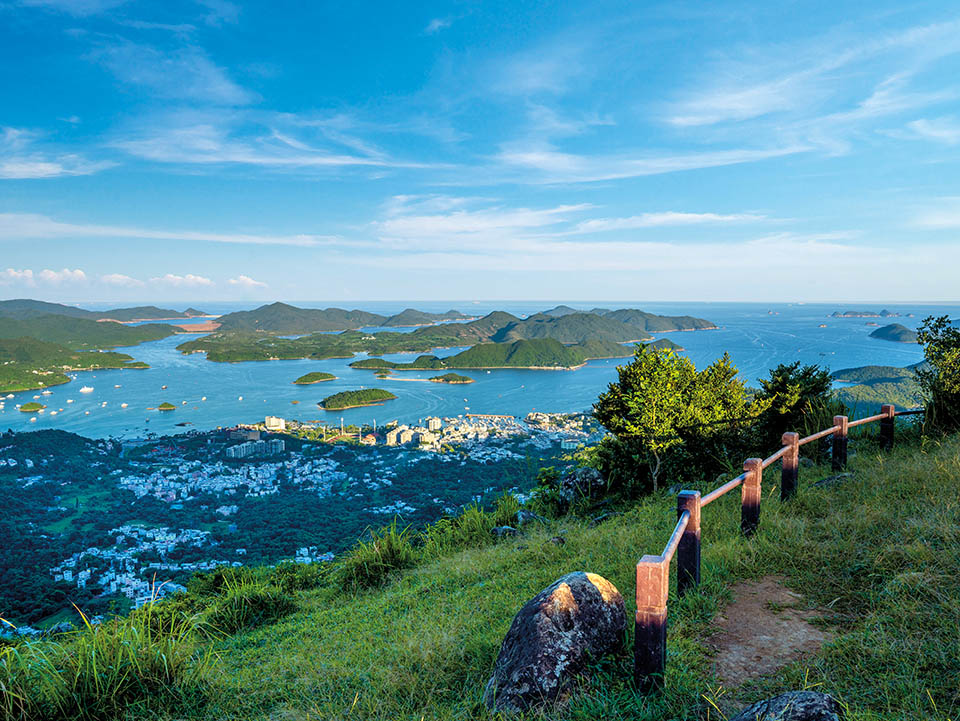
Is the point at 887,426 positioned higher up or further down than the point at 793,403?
further down

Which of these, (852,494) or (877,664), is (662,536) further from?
(877,664)

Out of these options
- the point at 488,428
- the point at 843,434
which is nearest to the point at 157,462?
the point at 488,428

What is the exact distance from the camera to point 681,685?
2371 millimetres

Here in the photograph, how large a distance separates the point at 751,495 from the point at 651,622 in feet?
8.93

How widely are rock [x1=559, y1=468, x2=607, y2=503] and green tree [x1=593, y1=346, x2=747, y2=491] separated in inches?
9.1

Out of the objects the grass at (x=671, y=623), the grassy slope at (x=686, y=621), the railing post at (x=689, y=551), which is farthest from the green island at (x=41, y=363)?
the railing post at (x=689, y=551)

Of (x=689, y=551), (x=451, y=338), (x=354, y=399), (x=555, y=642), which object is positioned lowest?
(x=354, y=399)

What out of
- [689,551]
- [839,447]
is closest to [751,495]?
[689,551]

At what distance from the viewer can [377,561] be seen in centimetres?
676

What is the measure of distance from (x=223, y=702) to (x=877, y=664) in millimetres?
3755

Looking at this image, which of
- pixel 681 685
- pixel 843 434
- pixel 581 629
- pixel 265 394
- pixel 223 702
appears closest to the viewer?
pixel 681 685

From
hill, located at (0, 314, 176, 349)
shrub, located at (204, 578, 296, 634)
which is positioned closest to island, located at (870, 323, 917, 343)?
shrub, located at (204, 578, 296, 634)

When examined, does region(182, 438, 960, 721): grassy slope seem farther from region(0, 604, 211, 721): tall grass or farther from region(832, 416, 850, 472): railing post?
region(832, 416, 850, 472): railing post

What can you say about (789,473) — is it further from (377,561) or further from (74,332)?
(74,332)
